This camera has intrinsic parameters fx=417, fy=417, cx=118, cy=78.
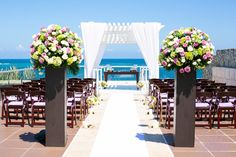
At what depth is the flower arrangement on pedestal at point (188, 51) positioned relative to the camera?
6.38 metres

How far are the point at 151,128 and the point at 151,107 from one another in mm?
2659

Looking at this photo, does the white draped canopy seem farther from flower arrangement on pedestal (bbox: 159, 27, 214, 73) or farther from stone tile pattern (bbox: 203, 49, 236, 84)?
flower arrangement on pedestal (bbox: 159, 27, 214, 73)

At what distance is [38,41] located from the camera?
656cm

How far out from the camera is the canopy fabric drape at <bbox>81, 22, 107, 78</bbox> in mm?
16016

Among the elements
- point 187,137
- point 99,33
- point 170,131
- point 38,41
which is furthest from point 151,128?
point 99,33

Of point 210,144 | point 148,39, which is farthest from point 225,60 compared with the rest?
point 210,144

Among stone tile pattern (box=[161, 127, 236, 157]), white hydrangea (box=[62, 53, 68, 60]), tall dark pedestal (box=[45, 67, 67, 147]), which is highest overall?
white hydrangea (box=[62, 53, 68, 60])

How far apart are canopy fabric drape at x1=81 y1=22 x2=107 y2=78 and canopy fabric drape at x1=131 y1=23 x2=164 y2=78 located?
4.37 ft

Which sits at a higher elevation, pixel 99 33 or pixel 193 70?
pixel 99 33

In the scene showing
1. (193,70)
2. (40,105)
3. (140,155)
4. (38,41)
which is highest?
(38,41)

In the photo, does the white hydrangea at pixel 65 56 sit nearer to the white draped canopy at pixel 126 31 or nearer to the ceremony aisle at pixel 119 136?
the ceremony aisle at pixel 119 136

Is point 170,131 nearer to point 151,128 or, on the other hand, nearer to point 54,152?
point 151,128

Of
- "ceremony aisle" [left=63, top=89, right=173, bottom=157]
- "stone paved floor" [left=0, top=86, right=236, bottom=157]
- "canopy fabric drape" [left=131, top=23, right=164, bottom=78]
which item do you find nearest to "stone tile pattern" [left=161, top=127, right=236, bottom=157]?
"stone paved floor" [left=0, top=86, right=236, bottom=157]

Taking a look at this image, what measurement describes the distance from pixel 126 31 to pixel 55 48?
10.4 meters
